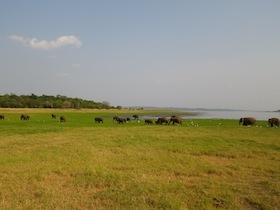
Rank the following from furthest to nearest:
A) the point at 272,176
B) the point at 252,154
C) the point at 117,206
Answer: the point at 252,154 → the point at 272,176 → the point at 117,206

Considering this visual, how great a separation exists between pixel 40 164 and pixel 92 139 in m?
7.69

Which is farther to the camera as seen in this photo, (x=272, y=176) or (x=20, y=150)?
(x=20, y=150)

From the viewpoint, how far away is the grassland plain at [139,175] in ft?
26.0

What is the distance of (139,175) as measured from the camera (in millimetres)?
10617

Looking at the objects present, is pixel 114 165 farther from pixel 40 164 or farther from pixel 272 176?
pixel 272 176

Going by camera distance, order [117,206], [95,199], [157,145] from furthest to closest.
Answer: [157,145] → [95,199] → [117,206]

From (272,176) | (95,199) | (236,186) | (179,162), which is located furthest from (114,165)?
(272,176)

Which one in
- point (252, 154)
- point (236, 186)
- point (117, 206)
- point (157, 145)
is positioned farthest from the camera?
point (157, 145)

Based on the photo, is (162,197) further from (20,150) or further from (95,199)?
(20,150)

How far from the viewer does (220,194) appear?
8.48 meters

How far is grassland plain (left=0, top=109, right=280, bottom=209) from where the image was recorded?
7.93 meters

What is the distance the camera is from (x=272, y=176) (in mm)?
10773

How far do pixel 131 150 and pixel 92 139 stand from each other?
4.81 meters

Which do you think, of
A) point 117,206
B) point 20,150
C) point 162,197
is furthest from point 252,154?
point 20,150
